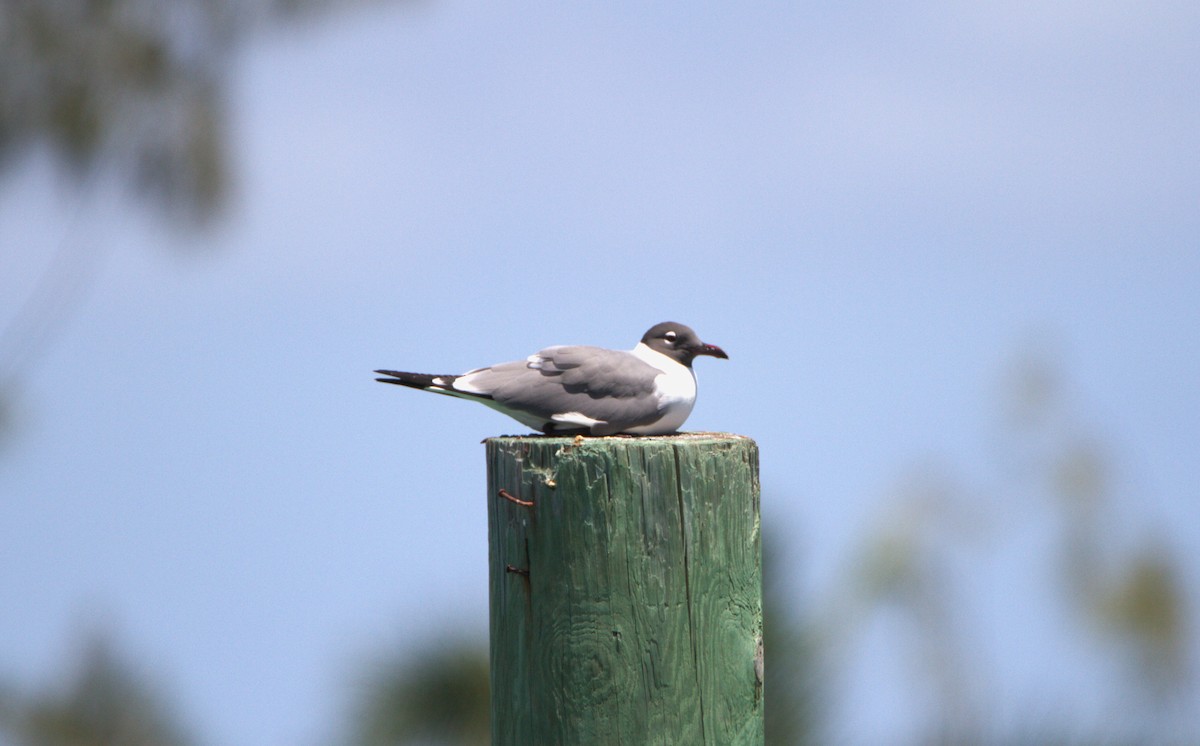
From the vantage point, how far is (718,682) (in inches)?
95.5

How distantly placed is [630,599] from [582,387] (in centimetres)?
93

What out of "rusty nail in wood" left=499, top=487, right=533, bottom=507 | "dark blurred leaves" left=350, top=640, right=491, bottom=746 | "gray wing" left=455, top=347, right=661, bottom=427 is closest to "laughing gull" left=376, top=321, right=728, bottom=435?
"gray wing" left=455, top=347, right=661, bottom=427

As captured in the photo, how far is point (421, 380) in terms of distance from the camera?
11.2 ft

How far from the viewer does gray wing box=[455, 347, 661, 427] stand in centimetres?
316

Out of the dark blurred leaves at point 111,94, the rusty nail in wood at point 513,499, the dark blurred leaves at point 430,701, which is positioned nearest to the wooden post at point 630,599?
the rusty nail in wood at point 513,499

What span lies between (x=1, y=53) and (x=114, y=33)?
0.79 meters

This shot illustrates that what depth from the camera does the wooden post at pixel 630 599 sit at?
93.7 inches

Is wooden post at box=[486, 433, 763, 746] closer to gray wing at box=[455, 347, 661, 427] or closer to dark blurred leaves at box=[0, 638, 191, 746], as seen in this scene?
gray wing at box=[455, 347, 661, 427]

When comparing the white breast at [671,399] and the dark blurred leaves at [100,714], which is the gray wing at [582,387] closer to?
the white breast at [671,399]

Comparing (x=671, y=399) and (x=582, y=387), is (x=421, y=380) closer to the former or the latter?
(x=582, y=387)

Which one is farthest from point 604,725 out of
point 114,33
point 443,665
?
point 114,33

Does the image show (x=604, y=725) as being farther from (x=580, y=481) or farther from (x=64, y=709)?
(x=64, y=709)

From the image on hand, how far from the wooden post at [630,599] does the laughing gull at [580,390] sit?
615 millimetres

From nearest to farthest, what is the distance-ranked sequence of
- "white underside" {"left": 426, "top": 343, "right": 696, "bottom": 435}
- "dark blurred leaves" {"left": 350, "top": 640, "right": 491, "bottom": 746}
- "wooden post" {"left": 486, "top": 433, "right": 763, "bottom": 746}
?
1. "wooden post" {"left": 486, "top": 433, "right": 763, "bottom": 746}
2. "white underside" {"left": 426, "top": 343, "right": 696, "bottom": 435}
3. "dark blurred leaves" {"left": 350, "top": 640, "right": 491, "bottom": 746}
